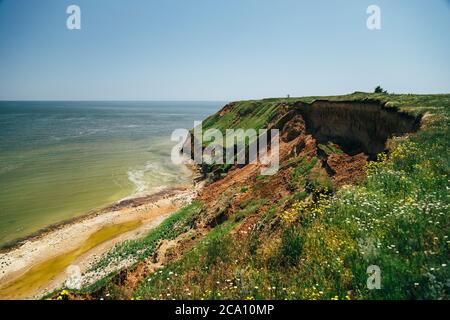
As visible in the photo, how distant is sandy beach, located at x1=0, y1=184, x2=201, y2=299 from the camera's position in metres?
17.0

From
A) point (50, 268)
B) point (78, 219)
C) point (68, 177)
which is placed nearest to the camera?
point (50, 268)

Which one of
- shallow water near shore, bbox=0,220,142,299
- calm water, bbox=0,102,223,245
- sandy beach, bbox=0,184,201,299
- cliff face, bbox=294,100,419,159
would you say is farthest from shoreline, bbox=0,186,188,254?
cliff face, bbox=294,100,419,159

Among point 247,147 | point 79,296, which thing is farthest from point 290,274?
point 247,147

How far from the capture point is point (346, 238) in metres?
7.17

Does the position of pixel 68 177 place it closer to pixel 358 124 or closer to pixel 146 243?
pixel 146 243

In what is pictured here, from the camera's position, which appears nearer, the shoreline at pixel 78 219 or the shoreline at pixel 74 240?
the shoreline at pixel 74 240

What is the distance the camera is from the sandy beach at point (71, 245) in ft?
55.7

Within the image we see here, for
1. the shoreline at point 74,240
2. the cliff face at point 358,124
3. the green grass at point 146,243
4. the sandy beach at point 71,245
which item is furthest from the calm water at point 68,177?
the cliff face at point 358,124

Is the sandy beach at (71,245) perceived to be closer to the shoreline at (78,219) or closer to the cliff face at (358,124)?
the shoreline at (78,219)

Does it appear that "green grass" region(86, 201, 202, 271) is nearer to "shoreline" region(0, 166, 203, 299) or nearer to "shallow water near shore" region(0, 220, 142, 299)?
"shoreline" region(0, 166, 203, 299)

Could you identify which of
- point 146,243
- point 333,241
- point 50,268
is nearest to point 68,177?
point 50,268

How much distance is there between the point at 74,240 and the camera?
71.3 ft

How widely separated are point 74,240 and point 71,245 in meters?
0.67
